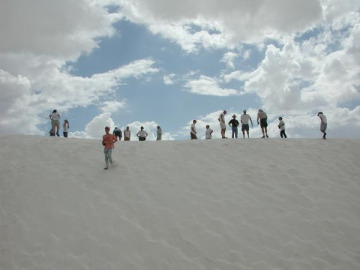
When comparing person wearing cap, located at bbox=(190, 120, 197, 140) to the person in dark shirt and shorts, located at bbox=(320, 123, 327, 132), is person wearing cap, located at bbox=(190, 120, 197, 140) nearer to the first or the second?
the person in dark shirt

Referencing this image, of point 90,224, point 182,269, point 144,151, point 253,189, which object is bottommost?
point 182,269

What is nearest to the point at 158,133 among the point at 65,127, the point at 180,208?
the point at 65,127

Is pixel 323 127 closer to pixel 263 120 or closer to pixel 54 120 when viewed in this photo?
pixel 263 120

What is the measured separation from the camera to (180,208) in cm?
927

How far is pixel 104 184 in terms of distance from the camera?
10523mm

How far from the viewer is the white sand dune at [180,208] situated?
758 centimetres

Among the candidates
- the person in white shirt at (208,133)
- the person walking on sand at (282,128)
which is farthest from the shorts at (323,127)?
the person in white shirt at (208,133)

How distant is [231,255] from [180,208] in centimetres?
216

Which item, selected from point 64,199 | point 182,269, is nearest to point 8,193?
point 64,199

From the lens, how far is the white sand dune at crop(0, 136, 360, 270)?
7.58m

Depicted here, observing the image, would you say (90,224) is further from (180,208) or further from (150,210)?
(180,208)

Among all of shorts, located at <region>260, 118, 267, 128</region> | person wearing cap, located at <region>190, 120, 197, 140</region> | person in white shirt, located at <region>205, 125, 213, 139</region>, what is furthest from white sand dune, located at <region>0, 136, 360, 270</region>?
person in white shirt, located at <region>205, 125, 213, 139</region>

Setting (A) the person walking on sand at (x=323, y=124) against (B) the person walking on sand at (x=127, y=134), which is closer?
(A) the person walking on sand at (x=323, y=124)

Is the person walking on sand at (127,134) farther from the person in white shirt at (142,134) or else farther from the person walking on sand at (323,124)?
the person walking on sand at (323,124)
